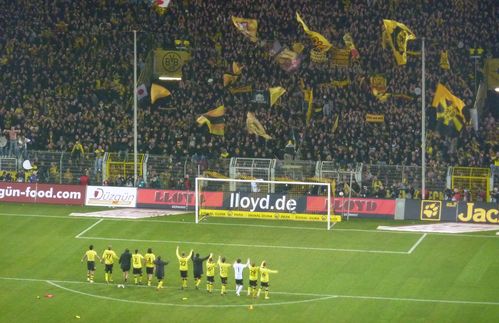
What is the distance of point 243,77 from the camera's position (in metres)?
86.2

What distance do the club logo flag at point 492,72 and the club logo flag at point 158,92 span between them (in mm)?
19014

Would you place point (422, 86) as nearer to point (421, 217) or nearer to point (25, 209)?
point (421, 217)

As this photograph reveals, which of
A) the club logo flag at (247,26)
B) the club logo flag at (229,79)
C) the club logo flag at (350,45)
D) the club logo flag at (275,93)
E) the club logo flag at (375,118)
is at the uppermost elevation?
the club logo flag at (247,26)

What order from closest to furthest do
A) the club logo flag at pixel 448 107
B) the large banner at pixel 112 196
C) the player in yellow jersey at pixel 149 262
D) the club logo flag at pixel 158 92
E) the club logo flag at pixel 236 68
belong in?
the player in yellow jersey at pixel 149 262 < the large banner at pixel 112 196 < the club logo flag at pixel 448 107 < the club logo flag at pixel 236 68 < the club logo flag at pixel 158 92

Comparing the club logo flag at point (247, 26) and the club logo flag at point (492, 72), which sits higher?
the club logo flag at point (247, 26)

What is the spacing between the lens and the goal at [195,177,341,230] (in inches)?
2977

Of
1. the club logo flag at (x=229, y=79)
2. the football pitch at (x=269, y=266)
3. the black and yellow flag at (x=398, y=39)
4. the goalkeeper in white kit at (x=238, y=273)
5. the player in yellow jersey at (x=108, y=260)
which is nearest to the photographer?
the football pitch at (x=269, y=266)

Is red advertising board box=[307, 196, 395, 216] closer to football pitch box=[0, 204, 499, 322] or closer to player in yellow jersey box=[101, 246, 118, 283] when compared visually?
football pitch box=[0, 204, 499, 322]

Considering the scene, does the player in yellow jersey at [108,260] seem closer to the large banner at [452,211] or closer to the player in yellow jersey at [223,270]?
the player in yellow jersey at [223,270]

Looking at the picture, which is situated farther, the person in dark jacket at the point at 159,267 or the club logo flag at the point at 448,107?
the club logo flag at the point at 448,107

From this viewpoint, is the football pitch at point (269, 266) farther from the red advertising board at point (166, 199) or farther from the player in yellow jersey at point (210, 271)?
the red advertising board at point (166, 199)

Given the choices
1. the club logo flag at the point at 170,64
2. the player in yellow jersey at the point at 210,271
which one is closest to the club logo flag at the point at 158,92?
the club logo flag at the point at 170,64

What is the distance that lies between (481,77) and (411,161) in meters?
8.14

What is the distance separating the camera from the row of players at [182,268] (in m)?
62.2
